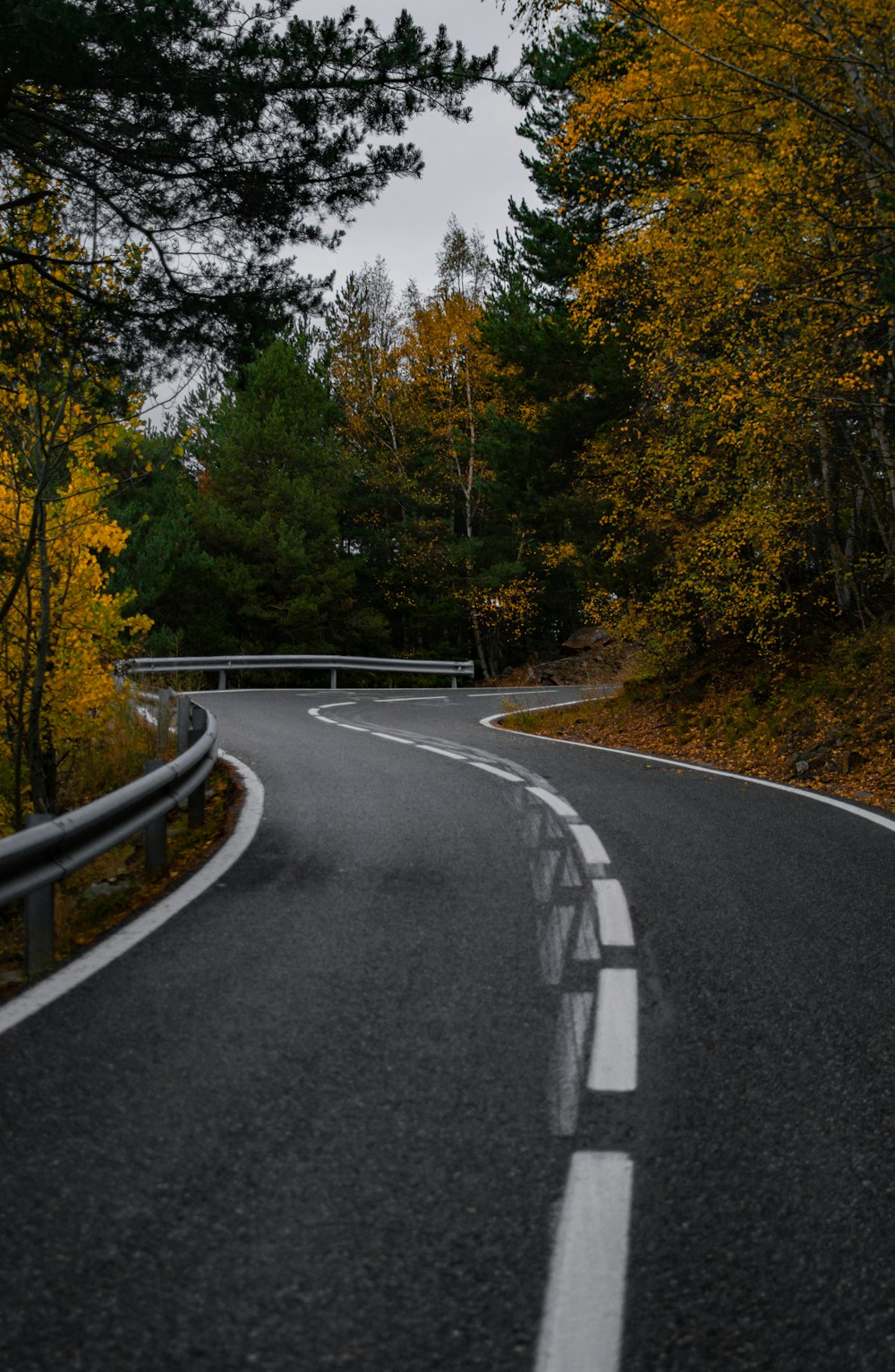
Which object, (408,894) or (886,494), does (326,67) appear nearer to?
(408,894)

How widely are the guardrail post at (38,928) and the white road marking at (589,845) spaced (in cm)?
326

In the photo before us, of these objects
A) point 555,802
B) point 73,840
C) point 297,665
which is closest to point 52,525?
point 555,802

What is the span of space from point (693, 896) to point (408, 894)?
1.56 m

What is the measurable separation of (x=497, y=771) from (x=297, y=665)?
18.6 meters

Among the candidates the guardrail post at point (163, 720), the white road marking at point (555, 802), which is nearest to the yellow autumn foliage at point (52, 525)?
the guardrail post at point (163, 720)

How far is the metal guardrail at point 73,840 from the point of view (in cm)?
455

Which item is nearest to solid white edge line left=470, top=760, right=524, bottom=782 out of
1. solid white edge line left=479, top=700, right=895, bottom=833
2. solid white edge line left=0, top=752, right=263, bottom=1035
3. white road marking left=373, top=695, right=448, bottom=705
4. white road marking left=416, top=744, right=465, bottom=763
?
white road marking left=416, top=744, right=465, bottom=763

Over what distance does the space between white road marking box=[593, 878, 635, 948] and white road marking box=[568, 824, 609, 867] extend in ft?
1.74

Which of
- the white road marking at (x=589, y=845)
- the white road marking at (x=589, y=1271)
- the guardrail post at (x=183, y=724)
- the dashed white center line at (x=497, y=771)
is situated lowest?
the white road marking at (x=589, y=1271)

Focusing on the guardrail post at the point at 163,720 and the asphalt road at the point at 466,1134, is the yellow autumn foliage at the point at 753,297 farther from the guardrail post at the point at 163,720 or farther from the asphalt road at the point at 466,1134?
the guardrail post at the point at 163,720

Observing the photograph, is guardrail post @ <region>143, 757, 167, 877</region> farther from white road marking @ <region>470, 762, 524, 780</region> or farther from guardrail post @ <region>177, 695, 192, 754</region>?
white road marking @ <region>470, 762, 524, 780</region>

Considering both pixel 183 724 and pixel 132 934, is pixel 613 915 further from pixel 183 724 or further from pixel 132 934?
pixel 183 724

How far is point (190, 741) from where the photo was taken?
28.8ft

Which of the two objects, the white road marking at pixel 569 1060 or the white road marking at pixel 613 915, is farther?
the white road marking at pixel 613 915
